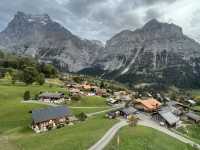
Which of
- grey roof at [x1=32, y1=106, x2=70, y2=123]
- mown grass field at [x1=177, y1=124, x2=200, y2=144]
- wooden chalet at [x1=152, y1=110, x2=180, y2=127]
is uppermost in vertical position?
grey roof at [x1=32, y1=106, x2=70, y2=123]

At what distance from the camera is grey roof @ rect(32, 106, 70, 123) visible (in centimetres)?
8321

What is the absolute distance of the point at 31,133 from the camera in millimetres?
76438

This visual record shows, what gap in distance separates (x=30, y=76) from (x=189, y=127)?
96.5 meters

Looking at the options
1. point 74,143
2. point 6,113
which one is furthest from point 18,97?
point 74,143

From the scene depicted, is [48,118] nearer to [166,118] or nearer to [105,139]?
[105,139]

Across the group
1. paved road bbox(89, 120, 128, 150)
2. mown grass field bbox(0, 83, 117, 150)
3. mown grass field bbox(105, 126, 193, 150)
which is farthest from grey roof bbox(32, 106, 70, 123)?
mown grass field bbox(105, 126, 193, 150)

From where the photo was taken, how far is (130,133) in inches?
2581

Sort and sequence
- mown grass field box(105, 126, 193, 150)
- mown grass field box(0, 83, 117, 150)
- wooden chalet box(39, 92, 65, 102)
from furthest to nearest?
wooden chalet box(39, 92, 65, 102) → mown grass field box(0, 83, 117, 150) → mown grass field box(105, 126, 193, 150)

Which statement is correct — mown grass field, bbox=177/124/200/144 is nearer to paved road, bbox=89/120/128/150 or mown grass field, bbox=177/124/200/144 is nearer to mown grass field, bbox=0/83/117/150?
mown grass field, bbox=0/83/117/150

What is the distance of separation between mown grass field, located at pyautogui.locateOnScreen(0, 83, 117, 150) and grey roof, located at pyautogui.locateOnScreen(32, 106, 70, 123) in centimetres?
408

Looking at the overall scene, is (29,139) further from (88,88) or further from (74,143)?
(88,88)

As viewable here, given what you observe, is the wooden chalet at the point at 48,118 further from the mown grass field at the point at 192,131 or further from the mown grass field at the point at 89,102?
the mown grass field at the point at 192,131

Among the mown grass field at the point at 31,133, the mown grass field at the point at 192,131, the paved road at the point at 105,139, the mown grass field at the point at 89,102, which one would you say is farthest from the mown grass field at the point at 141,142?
the mown grass field at the point at 89,102

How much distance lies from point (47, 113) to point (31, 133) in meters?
12.3
